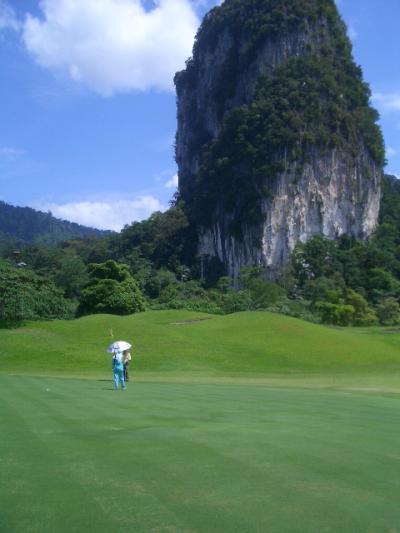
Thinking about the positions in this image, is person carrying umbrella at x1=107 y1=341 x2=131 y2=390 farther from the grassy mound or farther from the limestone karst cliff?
the limestone karst cliff

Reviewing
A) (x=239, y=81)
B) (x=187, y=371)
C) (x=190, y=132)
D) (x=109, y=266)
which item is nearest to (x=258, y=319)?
(x=187, y=371)

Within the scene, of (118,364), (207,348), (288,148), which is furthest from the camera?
(288,148)

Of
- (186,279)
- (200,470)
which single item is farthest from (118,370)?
(186,279)

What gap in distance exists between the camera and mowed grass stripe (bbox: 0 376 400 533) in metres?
5.93

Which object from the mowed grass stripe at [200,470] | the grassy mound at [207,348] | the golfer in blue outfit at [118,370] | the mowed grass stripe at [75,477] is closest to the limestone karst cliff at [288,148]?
the grassy mound at [207,348]

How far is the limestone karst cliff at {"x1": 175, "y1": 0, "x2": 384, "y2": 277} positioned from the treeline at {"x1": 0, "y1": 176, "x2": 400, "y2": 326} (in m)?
4.81

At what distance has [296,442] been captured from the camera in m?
9.72

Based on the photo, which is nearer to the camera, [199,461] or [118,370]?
[199,461]

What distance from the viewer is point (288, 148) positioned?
105000 millimetres

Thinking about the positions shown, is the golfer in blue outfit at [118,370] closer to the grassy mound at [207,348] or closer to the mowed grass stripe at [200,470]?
the mowed grass stripe at [200,470]

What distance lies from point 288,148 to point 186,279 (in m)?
27.5

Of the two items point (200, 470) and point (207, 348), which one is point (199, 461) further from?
point (207, 348)

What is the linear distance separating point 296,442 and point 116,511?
426 cm

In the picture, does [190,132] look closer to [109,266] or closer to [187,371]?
[109,266]
